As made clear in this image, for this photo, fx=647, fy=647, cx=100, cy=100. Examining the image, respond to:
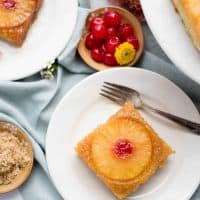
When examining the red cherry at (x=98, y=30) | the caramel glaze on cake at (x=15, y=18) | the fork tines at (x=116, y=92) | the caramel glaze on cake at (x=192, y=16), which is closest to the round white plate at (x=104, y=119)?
the fork tines at (x=116, y=92)

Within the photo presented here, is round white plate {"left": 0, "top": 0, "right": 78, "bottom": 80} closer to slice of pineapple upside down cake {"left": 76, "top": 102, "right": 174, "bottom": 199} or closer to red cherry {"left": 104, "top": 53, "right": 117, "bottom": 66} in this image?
red cherry {"left": 104, "top": 53, "right": 117, "bottom": 66}

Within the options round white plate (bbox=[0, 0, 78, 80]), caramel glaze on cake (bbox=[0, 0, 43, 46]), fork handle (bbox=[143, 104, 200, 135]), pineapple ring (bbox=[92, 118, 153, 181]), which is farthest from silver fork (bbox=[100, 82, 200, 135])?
caramel glaze on cake (bbox=[0, 0, 43, 46])

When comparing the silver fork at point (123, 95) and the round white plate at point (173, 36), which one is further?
the silver fork at point (123, 95)

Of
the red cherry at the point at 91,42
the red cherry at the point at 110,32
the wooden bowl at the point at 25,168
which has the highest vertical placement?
the red cherry at the point at 110,32

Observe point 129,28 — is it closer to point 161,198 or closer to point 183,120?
point 183,120

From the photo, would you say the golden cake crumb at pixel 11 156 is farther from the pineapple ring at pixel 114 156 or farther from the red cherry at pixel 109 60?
the red cherry at pixel 109 60

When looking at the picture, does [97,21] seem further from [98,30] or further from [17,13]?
[17,13]

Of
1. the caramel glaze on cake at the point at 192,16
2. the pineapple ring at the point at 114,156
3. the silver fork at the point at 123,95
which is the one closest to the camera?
the caramel glaze on cake at the point at 192,16
